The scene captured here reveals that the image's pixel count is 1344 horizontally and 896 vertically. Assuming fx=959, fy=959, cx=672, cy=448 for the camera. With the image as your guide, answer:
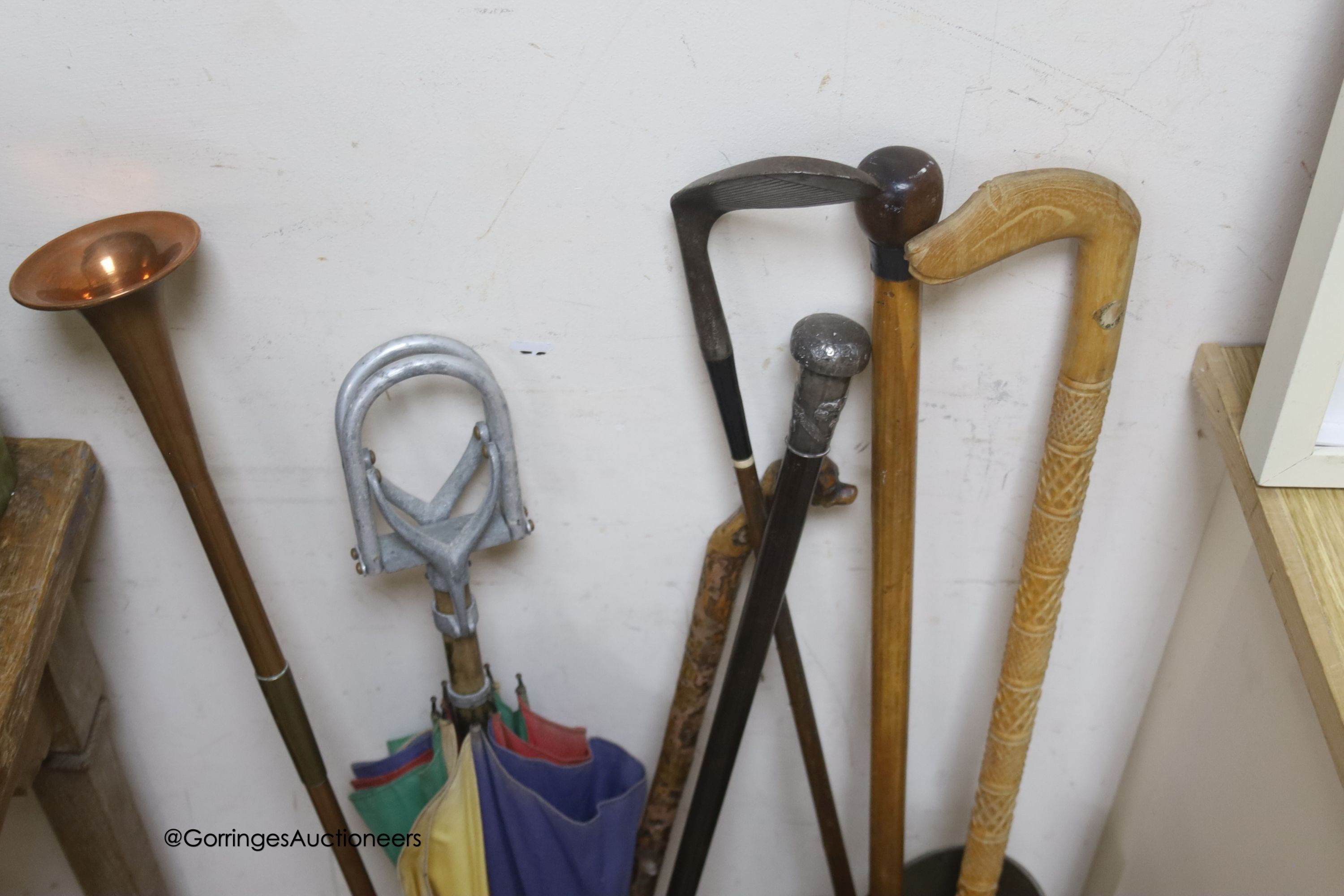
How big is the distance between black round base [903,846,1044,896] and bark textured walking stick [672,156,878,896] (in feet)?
0.51

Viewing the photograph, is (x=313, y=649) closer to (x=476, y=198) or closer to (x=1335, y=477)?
(x=476, y=198)

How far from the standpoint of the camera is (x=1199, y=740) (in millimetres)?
980

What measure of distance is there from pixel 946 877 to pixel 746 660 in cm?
49

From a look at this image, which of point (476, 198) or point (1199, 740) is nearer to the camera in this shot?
point (476, 198)

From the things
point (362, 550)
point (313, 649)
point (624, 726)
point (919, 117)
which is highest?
point (919, 117)

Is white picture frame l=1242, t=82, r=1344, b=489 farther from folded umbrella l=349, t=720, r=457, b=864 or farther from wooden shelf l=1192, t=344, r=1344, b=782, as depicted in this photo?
folded umbrella l=349, t=720, r=457, b=864

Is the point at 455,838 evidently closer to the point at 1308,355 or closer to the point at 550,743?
the point at 550,743

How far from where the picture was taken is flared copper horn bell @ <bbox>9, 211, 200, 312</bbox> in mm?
773

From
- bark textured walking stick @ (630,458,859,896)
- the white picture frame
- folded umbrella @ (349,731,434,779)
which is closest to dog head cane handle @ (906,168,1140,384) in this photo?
the white picture frame

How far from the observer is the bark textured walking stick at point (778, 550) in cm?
76

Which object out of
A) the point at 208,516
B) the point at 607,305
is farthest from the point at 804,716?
the point at 208,516

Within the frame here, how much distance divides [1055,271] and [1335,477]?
0.27m

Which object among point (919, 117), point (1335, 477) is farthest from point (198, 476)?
point (1335, 477)

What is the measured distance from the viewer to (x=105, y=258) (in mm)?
783
